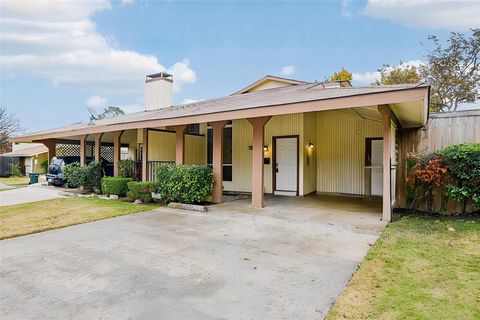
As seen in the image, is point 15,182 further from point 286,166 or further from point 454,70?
point 454,70

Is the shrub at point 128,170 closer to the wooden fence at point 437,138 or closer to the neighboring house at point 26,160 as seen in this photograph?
the wooden fence at point 437,138

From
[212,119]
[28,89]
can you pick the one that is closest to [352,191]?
[212,119]

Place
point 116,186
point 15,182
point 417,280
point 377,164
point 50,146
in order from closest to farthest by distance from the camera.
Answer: point 417,280, point 377,164, point 116,186, point 50,146, point 15,182

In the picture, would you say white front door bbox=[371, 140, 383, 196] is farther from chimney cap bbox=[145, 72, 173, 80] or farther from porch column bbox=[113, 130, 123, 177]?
chimney cap bbox=[145, 72, 173, 80]

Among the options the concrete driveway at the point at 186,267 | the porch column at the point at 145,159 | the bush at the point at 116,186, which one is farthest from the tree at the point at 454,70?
the bush at the point at 116,186

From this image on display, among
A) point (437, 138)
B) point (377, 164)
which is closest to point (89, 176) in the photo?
point (377, 164)

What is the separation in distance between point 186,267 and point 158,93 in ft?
→ 47.0

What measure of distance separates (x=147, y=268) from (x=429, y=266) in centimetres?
364

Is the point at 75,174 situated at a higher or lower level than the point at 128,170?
lower

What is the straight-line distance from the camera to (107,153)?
50.7 feet

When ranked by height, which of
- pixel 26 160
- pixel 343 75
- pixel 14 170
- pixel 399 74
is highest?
pixel 343 75

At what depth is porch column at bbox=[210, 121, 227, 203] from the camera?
27.4ft

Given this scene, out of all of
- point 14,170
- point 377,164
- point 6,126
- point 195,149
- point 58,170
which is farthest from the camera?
point 6,126

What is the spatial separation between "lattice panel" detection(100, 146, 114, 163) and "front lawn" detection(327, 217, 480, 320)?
1409cm
